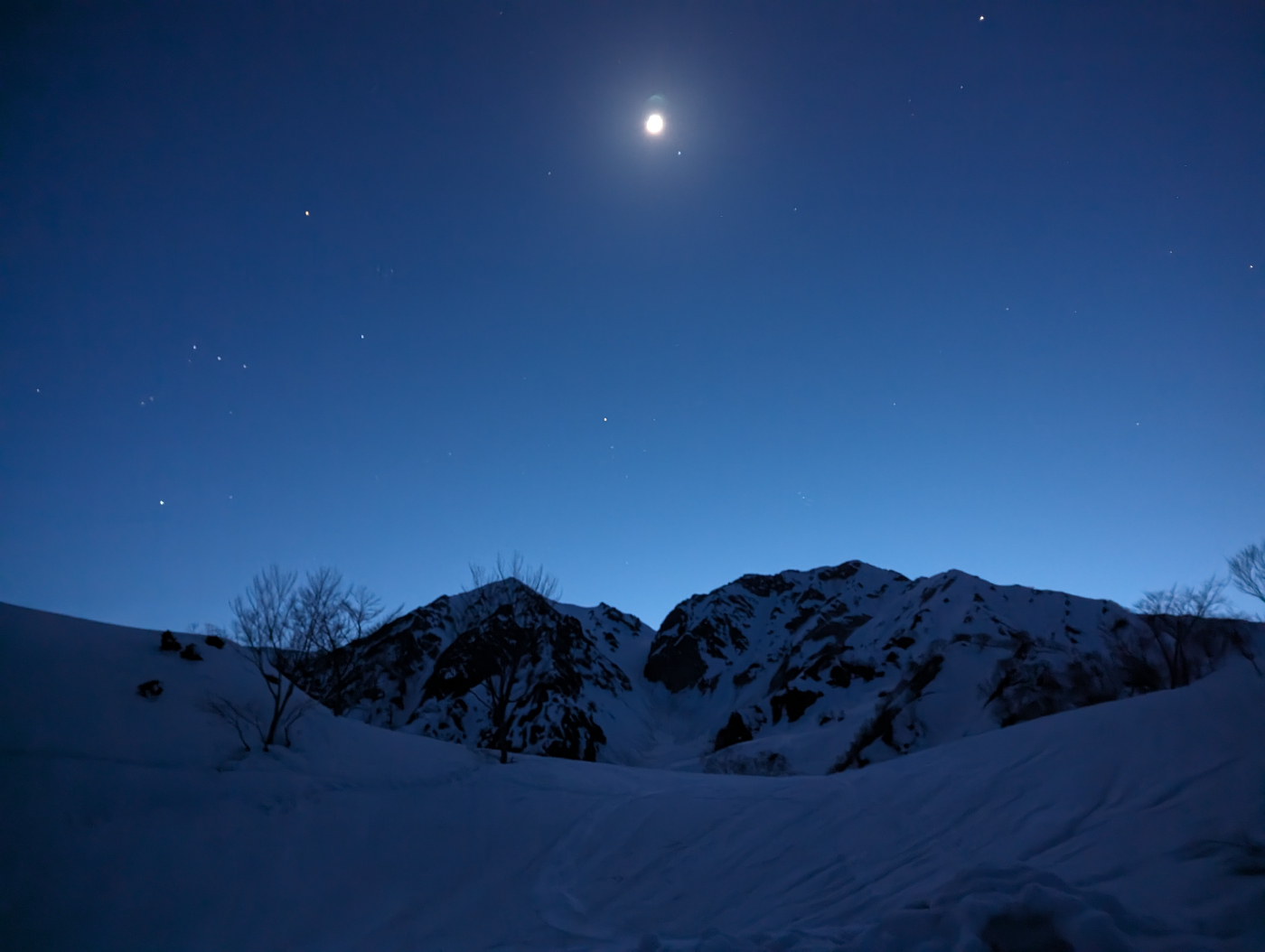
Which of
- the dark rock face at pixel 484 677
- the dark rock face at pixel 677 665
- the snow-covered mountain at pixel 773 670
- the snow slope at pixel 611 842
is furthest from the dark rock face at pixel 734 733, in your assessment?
the dark rock face at pixel 677 665

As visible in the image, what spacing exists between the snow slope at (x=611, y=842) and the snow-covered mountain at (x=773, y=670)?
9044mm

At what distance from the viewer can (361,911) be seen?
934 centimetres

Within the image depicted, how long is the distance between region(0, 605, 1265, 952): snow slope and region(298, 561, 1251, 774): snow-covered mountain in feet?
29.7

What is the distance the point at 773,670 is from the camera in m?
95.3

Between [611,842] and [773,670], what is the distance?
9155 cm

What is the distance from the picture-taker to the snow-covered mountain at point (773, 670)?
87.4 feet

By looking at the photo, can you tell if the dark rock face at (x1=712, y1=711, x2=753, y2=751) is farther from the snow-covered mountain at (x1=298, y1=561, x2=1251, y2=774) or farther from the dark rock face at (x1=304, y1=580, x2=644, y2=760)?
the dark rock face at (x1=304, y1=580, x2=644, y2=760)

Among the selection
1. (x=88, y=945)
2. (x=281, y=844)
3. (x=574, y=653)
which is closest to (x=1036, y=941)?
(x=88, y=945)

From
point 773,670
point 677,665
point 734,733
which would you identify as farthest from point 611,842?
point 677,665

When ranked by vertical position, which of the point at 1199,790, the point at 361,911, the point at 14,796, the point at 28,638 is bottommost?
the point at 361,911

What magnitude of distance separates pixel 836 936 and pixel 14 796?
1429 cm

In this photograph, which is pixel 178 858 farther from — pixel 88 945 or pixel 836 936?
pixel 836 936

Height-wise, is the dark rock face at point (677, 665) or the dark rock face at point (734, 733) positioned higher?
the dark rock face at point (677, 665)

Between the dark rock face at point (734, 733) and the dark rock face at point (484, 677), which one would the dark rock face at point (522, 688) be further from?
the dark rock face at point (734, 733)
